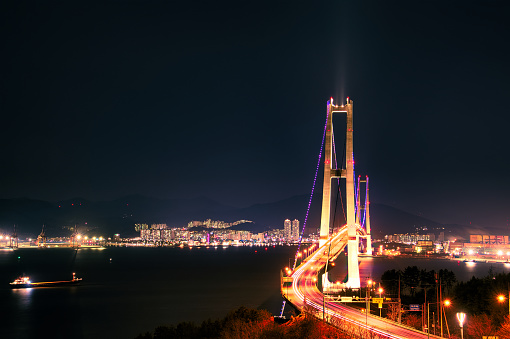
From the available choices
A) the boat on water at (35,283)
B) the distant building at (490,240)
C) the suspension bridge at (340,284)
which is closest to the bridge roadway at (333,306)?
the suspension bridge at (340,284)

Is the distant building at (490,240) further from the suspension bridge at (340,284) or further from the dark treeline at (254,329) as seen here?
the dark treeline at (254,329)

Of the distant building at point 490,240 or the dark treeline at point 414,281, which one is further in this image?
the distant building at point 490,240

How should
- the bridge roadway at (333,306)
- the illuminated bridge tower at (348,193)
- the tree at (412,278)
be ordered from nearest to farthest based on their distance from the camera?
the bridge roadway at (333,306)
the illuminated bridge tower at (348,193)
the tree at (412,278)

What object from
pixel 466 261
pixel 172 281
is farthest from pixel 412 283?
pixel 466 261

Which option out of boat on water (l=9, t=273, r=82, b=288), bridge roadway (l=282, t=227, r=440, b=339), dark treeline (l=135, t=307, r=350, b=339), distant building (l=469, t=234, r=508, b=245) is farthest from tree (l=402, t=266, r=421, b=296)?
distant building (l=469, t=234, r=508, b=245)

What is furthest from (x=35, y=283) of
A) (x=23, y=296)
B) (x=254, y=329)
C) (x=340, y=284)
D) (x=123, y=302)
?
(x=254, y=329)

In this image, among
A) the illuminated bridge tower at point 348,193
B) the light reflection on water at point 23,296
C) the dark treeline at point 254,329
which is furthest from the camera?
the light reflection on water at point 23,296

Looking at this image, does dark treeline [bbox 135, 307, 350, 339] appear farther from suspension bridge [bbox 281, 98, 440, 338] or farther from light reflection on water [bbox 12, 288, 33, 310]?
light reflection on water [bbox 12, 288, 33, 310]

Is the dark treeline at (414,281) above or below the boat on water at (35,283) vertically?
above
